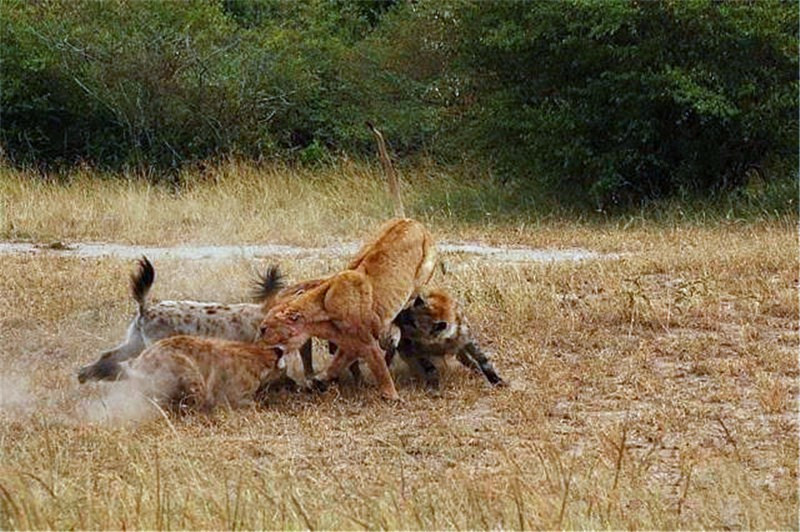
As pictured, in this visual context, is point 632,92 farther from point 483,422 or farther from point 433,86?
point 483,422

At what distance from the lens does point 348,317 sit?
331 inches

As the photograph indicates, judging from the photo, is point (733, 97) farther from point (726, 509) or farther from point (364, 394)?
point (726, 509)

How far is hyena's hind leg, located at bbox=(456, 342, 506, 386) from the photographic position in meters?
8.88

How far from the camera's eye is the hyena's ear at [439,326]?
28.9ft

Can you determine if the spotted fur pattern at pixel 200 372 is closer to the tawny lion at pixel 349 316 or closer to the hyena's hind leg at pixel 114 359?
the tawny lion at pixel 349 316

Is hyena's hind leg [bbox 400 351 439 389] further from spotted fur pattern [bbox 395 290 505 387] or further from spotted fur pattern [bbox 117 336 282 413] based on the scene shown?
spotted fur pattern [bbox 117 336 282 413]

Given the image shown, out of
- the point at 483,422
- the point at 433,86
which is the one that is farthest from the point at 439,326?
the point at 433,86

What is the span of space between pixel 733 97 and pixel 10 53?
443 inches

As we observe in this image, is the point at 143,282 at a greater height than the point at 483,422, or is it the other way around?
the point at 143,282

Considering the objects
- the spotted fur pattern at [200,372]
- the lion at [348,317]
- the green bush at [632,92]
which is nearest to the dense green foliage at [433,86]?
the green bush at [632,92]

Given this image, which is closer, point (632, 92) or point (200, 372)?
point (200, 372)

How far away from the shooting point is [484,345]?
9812 millimetres

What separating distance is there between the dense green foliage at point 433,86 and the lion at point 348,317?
9237 mm

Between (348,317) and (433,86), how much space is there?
14.9 m
